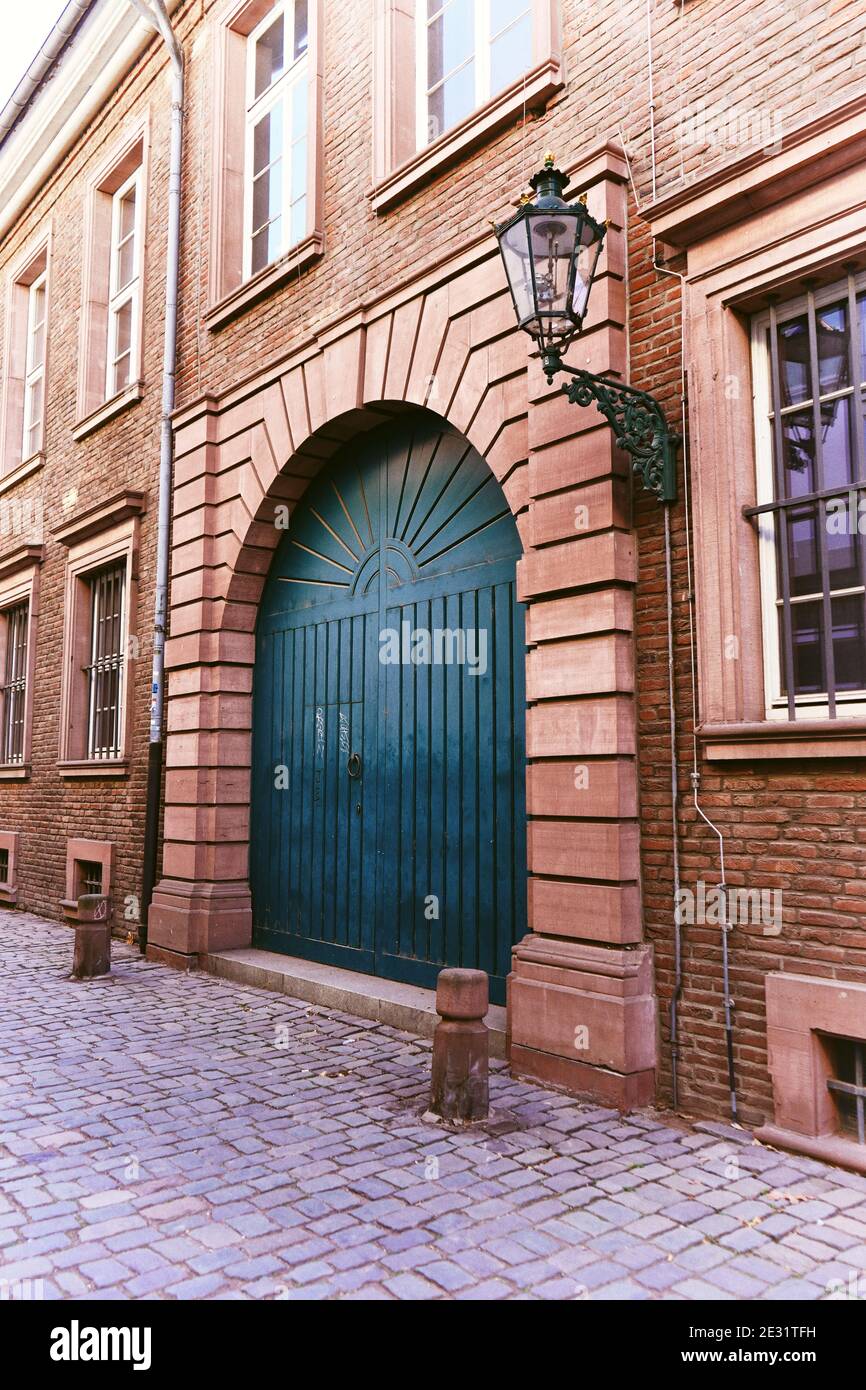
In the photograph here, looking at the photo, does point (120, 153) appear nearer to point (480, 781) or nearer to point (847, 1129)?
point (480, 781)

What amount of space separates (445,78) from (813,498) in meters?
4.77

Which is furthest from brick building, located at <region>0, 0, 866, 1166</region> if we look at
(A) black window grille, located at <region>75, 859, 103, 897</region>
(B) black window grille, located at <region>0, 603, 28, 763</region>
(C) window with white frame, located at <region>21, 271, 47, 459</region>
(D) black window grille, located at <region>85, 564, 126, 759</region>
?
(C) window with white frame, located at <region>21, 271, 47, 459</region>

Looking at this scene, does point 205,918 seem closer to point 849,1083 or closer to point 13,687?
point 849,1083

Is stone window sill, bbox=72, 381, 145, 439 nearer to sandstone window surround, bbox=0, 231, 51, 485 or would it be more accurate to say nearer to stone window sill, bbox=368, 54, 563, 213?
sandstone window surround, bbox=0, 231, 51, 485

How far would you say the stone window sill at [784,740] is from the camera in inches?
169

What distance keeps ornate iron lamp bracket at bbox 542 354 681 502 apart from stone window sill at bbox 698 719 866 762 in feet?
4.11

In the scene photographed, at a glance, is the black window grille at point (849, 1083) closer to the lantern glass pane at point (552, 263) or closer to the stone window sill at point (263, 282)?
the lantern glass pane at point (552, 263)

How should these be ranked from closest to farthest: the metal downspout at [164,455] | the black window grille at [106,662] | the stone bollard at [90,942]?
the stone bollard at [90,942] → the metal downspout at [164,455] → the black window grille at [106,662]

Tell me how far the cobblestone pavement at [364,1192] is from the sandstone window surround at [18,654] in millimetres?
7735

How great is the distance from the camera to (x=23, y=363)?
48.7 feet

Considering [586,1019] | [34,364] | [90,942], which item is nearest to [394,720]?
[586,1019]

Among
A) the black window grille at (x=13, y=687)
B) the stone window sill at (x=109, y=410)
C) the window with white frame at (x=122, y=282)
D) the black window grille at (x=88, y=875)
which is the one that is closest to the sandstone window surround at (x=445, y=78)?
the stone window sill at (x=109, y=410)

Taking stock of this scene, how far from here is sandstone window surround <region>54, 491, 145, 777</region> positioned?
1058 centimetres

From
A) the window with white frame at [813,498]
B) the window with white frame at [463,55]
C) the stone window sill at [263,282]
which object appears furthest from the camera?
the stone window sill at [263,282]
